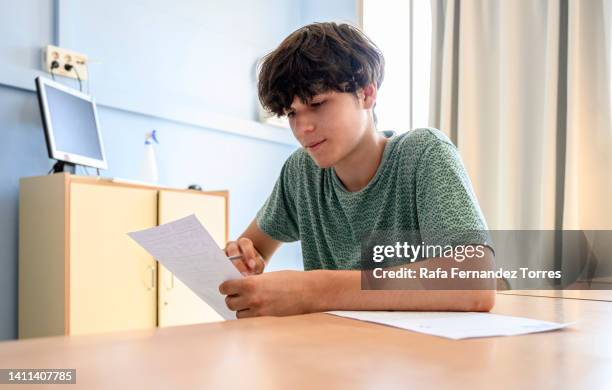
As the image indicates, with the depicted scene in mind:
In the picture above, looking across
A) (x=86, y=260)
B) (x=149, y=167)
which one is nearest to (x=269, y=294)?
(x=86, y=260)

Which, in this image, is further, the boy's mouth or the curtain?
the curtain

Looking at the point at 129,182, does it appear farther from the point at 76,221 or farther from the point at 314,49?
the point at 314,49

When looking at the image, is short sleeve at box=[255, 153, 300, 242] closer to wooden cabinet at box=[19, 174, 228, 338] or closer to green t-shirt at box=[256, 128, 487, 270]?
green t-shirt at box=[256, 128, 487, 270]

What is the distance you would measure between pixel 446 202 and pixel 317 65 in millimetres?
422

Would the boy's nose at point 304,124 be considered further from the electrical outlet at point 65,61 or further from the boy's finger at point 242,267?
the electrical outlet at point 65,61

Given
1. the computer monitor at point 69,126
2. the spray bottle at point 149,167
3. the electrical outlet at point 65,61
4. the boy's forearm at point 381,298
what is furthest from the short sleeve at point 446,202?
the electrical outlet at point 65,61

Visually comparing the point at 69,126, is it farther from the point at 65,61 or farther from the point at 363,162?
the point at 363,162

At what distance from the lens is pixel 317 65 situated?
121 centimetres

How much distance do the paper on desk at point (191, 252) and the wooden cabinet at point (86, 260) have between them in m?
1.42

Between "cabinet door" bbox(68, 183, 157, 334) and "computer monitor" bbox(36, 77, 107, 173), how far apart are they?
0.76ft

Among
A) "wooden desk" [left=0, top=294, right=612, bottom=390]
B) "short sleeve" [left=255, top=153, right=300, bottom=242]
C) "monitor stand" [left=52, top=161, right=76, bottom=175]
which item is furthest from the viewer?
"monitor stand" [left=52, top=161, right=76, bottom=175]

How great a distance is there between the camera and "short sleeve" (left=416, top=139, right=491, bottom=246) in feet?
3.14

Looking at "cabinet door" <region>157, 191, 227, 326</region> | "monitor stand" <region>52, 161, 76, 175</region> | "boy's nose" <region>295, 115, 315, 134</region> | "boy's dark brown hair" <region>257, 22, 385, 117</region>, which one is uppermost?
"boy's dark brown hair" <region>257, 22, 385, 117</region>

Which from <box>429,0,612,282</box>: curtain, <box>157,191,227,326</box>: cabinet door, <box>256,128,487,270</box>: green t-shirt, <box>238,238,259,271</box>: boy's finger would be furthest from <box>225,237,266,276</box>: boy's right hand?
<box>429,0,612,282</box>: curtain
